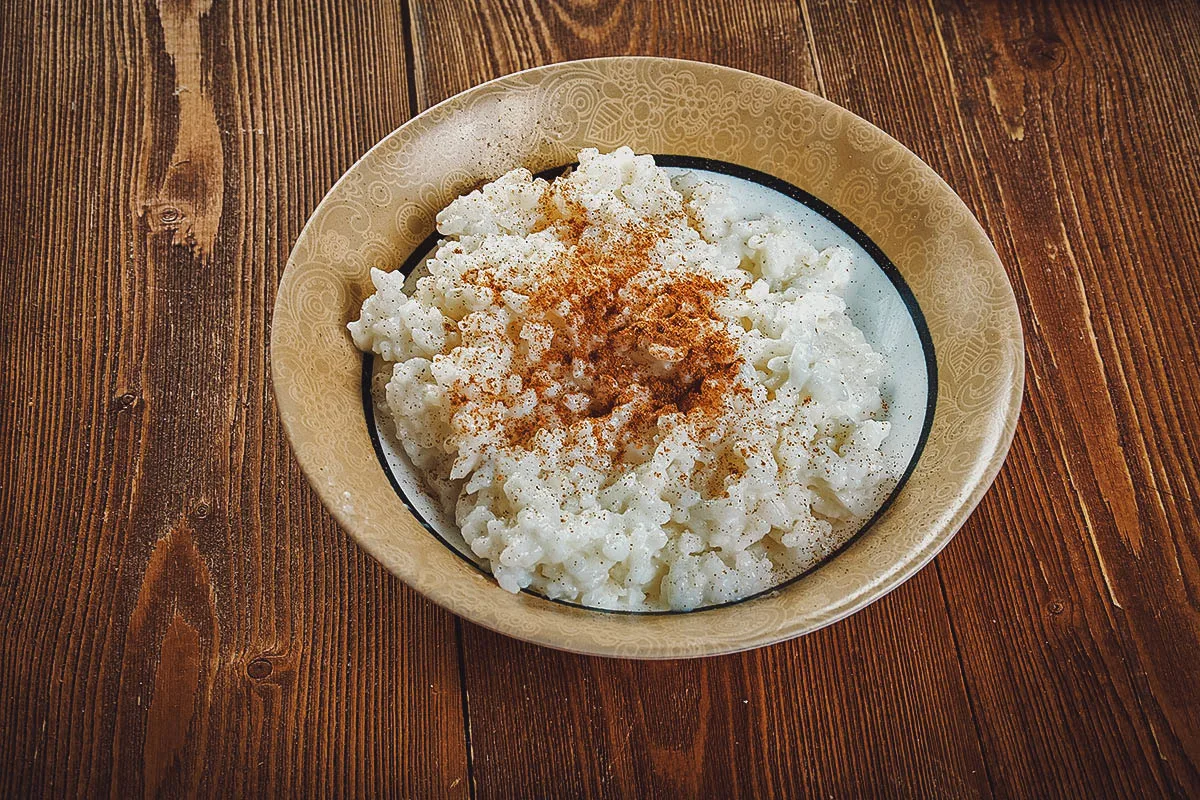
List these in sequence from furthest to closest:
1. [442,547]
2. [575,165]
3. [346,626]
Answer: [575,165]
[346,626]
[442,547]

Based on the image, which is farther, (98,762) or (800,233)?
(800,233)

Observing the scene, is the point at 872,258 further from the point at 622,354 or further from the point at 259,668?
the point at 259,668

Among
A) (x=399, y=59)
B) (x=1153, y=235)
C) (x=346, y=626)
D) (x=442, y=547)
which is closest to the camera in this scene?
(x=442, y=547)

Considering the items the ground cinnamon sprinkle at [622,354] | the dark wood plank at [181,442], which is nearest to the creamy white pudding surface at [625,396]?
the ground cinnamon sprinkle at [622,354]

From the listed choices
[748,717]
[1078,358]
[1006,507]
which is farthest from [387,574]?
[1078,358]

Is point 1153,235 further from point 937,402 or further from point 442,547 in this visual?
point 442,547

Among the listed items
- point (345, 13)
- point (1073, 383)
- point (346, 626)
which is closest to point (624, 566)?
point (346, 626)
